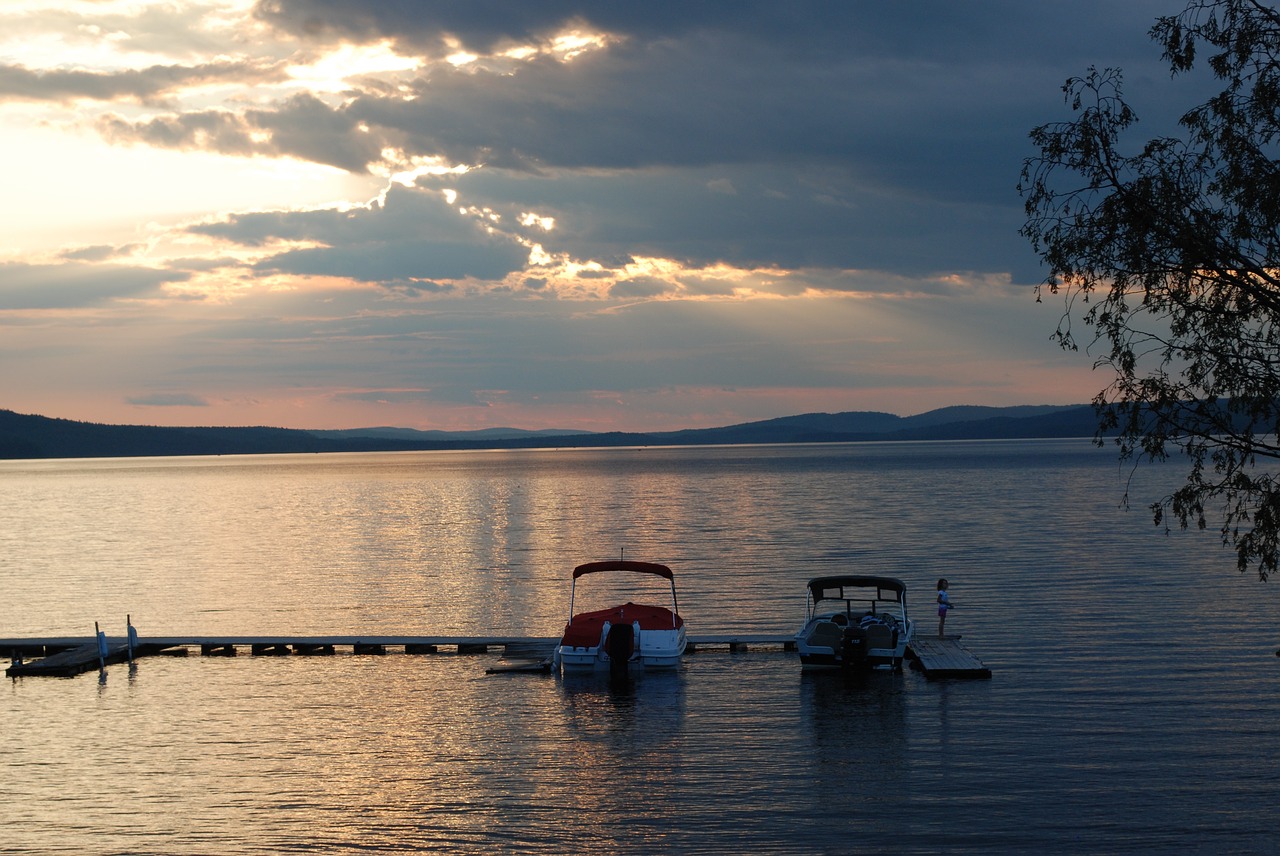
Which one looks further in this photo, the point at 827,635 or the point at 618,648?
the point at 618,648

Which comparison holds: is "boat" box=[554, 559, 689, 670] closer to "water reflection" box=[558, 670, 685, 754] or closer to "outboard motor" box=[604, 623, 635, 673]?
"outboard motor" box=[604, 623, 635, 673]

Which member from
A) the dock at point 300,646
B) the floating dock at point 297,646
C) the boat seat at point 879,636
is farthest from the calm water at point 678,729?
the boat seat at point 879,636

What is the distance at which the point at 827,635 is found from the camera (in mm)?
35094

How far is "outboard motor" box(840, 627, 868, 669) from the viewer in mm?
34531

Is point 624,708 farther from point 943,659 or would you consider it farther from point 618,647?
point 943,659

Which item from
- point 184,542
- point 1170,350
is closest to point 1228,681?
point 1170,350

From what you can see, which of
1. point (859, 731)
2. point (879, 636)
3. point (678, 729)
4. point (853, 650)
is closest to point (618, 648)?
point (853, 650)

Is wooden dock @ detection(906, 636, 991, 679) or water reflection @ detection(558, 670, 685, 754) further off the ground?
wooden dock @ detection(906, 636, 991, 679)

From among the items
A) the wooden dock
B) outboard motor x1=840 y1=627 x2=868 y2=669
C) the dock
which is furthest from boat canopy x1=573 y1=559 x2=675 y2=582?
the wooden dock

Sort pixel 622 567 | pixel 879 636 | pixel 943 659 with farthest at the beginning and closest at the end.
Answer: pixel 622 567
pixel 943 659
pixel 879 636

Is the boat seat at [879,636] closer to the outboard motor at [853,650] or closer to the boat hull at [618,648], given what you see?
the outboard motor at [853,650]

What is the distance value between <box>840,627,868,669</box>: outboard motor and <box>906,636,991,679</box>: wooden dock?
1811 mm

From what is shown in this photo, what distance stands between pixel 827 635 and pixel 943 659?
3.52 m

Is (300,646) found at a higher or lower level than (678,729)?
higher
